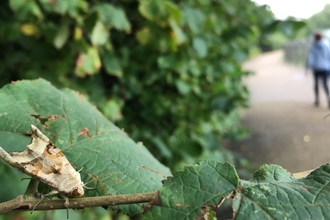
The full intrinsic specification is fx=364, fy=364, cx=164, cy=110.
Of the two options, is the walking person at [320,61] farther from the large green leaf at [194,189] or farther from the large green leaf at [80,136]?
the large green leaf at [194,189]

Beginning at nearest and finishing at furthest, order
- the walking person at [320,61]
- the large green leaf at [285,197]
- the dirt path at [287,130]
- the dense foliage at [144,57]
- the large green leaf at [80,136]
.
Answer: the large green leaf at [285,197] → the large green leaf at [80,136] → the dirt path at [287,130] → the dense foliage at [144,57] → the walking person at [320,61]

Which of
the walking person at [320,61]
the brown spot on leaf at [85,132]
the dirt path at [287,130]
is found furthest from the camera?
the walking person at [320,61]

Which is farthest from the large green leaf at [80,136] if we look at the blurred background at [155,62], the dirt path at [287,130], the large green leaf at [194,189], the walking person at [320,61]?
the walking person at [320,61]

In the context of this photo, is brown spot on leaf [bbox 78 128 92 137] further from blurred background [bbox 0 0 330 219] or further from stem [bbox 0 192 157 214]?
blurred background [bbox 0 0 330 219]

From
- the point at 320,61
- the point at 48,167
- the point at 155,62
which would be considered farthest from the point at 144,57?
the point at 320,61

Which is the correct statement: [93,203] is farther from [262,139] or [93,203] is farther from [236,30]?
[262,139]

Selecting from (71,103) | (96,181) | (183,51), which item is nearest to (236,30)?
(183,51)

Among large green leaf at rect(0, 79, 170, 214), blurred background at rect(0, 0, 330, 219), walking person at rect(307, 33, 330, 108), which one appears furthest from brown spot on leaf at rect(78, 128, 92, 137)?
walking person at rect(307, 33, 330, 108)
